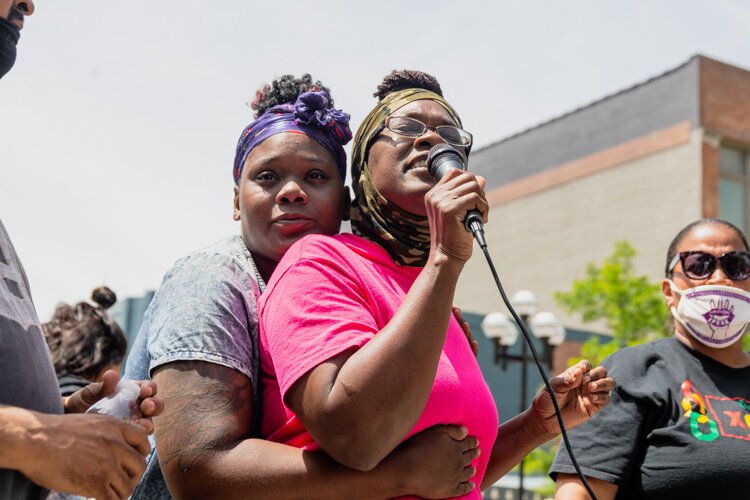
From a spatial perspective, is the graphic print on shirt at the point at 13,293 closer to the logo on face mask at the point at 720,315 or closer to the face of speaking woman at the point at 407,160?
the face of speaking woman at the point at 407,160

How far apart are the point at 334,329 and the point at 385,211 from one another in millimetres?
538

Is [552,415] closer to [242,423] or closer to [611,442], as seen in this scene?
[611,442]

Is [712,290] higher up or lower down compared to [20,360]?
lower down

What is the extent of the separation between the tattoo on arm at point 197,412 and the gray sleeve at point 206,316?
0.10 feet

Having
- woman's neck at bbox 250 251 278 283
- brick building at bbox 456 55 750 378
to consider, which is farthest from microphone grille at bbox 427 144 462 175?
brick building at bbox 456 55 750 378

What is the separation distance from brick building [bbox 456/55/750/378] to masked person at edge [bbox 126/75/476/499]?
27660 millimetres

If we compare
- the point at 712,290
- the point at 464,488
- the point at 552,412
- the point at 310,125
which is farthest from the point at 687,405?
the point at 310,125

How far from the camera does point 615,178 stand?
32.7 m

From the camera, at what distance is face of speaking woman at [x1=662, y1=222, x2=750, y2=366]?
4008 millimetres

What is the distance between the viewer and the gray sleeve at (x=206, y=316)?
7.97ft

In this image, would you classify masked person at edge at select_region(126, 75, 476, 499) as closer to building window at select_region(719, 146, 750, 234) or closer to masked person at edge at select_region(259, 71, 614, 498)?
masked person at edge at select_region(259, 71, 614, 498)

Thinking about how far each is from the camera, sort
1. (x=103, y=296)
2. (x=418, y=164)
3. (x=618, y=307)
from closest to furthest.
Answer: (x=418, y=164), (x=103, y=296), (x=618, y=307)

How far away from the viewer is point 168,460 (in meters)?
2.35

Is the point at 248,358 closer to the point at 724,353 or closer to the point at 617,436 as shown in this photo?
the point at 617,436
